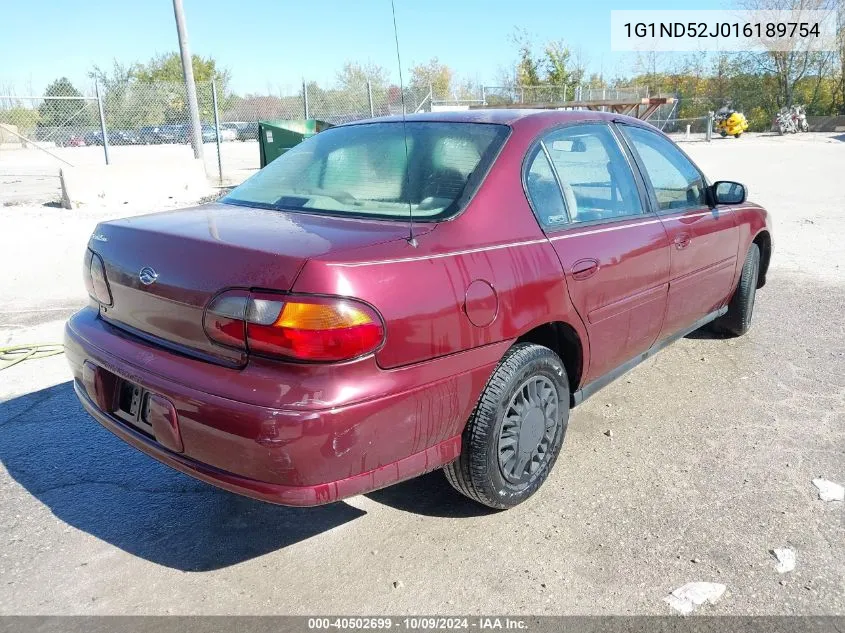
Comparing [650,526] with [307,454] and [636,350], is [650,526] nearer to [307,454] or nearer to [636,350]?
[636,350]

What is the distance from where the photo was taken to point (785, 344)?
4836 millimetres

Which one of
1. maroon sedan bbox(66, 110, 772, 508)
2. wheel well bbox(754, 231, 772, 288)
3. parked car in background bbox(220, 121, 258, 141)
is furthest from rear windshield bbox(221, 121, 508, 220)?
parked car in background bbox(220, 121, 258, 141)

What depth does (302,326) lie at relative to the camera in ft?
6.75

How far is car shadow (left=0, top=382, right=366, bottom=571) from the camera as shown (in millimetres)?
2682

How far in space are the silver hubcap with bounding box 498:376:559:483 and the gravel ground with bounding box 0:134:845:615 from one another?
0.70ft

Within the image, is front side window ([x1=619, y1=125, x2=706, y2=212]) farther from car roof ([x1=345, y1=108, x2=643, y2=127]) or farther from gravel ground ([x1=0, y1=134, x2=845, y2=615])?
gravel ground ([x1=0, y1=134, x2=845, y2=615])

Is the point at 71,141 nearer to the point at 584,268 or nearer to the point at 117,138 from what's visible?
the point at 117,138

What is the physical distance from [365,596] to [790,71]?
141 feet

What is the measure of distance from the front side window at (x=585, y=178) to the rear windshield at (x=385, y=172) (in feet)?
0.88

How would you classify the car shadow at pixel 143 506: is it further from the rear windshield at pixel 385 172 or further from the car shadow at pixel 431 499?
the rear windshield at pixel 385 172

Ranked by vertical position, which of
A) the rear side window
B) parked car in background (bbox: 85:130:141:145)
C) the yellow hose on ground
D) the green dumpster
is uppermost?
parked car in background (bbox: 85:130:141:145)

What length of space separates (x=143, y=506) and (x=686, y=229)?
10.0ft

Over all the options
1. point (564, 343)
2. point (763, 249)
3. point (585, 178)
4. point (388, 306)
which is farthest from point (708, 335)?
point (388, 306)

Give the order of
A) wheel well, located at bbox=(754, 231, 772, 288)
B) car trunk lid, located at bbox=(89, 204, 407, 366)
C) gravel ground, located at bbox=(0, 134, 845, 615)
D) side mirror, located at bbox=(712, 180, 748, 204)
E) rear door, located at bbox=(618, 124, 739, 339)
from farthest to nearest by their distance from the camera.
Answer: wheel well, located at bbox=(754, 231, 772, 288) < side mirror, located at bbox=(712, 180, 748, 204) < rear door, located at bbox=(618, 124, 739, 339) < gravel ground, located at bbox=(0, 134, 845, 615) < car trunk lid, located at bbox=(89, 204, 407, 366)
